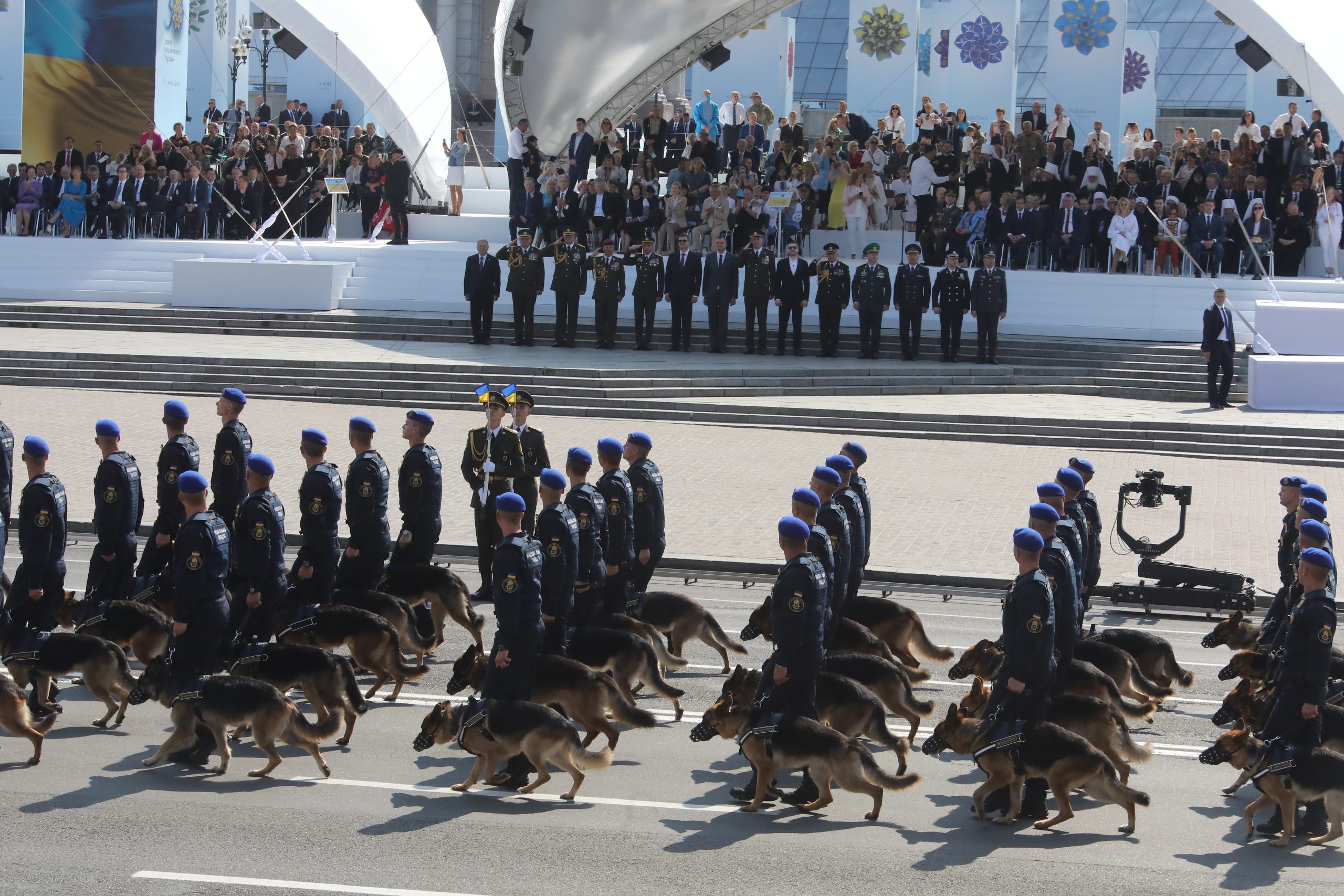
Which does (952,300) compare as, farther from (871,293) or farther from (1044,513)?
(1044,513)

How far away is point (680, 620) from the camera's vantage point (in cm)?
1097

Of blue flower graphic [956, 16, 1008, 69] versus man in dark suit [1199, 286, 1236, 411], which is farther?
blue flower graphic [956, 16, 1008, 69]

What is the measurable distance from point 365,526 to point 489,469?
2082 mm

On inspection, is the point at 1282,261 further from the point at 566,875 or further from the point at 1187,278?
the point at 566,875

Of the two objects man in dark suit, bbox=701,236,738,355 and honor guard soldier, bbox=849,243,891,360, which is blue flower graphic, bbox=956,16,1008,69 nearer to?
honor guard soldier, bbox=849,243,891,360

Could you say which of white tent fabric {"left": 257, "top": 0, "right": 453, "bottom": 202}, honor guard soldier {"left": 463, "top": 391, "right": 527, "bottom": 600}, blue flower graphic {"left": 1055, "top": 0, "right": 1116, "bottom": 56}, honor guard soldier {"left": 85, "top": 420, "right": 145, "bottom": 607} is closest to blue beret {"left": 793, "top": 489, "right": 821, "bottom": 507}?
honor guard soldier {"left": 463, "top": 391, "right": 527, "bottom": 600}

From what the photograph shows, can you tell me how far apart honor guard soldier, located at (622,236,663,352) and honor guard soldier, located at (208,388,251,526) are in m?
14.0

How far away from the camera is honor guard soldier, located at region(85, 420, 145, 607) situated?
1087 cm

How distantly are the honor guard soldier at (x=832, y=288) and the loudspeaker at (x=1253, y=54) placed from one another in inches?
432

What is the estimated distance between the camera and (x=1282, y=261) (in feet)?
94.6

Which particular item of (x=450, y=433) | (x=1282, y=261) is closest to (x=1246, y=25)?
(x=1282, y=261)

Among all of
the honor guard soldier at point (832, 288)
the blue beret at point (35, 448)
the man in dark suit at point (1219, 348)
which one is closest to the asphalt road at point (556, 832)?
the blue beret at point (35, 448)

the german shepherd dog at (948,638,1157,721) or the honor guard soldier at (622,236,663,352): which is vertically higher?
the honor guard soldier at (622,236,663,352)

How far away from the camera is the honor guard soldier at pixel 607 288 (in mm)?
25938
